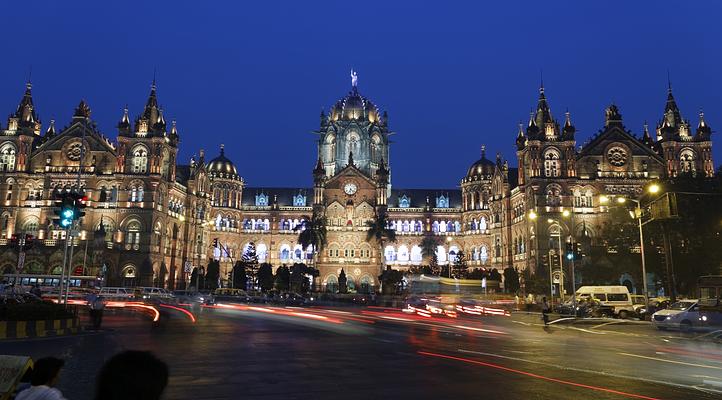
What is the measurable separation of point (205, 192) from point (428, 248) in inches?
1703

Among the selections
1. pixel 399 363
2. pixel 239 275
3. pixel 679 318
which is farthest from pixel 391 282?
pixel 399 363

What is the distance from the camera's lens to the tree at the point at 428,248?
103000 mm

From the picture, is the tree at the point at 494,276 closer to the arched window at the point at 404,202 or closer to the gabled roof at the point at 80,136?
the arched window at the point at 404,202

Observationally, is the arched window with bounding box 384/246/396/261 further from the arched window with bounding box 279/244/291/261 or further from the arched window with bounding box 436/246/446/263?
the arched window with bounding box 279/244/291/261

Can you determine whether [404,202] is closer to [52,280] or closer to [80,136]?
[80,136]

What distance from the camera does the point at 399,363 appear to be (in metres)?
16.5

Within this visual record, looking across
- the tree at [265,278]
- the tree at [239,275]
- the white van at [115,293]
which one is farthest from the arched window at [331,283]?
the white van at [115,293]

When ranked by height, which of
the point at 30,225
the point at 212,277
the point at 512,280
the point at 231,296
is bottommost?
the point at 231,296

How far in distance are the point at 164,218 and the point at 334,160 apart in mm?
39419

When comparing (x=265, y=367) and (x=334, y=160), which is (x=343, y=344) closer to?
(x=265, y=367)

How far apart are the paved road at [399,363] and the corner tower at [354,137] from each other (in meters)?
83.8

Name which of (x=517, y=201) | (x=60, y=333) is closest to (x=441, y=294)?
(x=517, y=201)

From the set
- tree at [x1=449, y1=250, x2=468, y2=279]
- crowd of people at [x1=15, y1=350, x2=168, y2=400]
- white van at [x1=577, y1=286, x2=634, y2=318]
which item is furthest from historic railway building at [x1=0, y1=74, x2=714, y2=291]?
crowd of people at [x1=15, y1=350, x2=168, y2=400]

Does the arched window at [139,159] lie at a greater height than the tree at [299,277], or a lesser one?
greater
